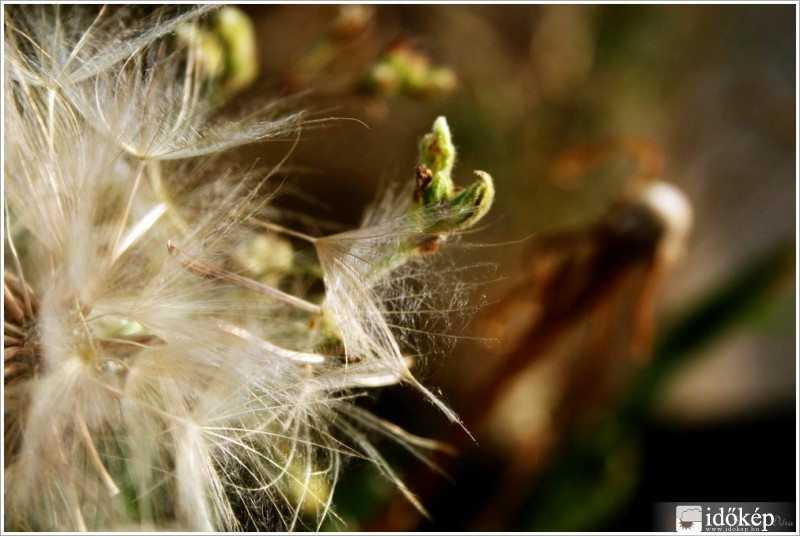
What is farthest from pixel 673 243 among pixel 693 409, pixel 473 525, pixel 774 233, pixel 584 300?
pixel 774 233

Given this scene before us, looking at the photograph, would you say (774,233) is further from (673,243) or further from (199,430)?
(199,430)

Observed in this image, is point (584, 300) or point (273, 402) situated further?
point (584, 300)

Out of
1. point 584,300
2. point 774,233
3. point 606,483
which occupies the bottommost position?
point 606,483
